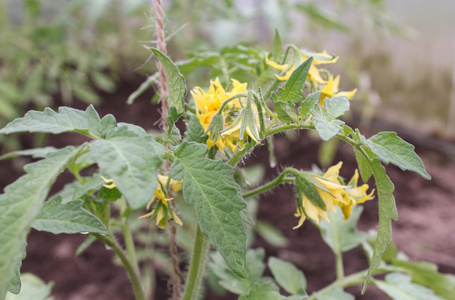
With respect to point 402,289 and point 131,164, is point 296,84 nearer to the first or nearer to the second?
point 131,164

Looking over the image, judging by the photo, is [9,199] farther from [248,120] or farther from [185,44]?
[185,44]

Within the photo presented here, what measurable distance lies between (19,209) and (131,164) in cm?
9

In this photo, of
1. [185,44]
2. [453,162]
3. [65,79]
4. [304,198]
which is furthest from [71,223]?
[453,162]

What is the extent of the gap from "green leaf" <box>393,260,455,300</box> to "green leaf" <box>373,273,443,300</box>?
0.13 ft

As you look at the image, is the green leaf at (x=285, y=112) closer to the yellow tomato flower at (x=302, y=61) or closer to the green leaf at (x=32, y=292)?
the yellow tomato flower at (x=302, y=61)

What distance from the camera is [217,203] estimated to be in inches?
16.3

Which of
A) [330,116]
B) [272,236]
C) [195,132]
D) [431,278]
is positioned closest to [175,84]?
[195,132]

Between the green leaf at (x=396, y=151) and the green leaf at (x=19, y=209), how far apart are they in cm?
28

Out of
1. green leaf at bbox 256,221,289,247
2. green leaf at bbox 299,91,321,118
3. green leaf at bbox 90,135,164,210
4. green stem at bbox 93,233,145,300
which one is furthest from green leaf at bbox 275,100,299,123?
green leaf at bbox 256,221,289,247

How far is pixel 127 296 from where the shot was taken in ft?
3.65

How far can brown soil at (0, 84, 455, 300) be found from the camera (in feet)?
3.83

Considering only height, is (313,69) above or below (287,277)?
above

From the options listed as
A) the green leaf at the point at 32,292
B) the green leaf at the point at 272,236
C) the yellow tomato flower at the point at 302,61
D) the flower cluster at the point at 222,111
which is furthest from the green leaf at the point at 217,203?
the green leaf at the point at 272,236

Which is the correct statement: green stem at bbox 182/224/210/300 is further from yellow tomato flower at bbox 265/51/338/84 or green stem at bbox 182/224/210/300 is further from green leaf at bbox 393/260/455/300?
green leaf at bbox 393/260/455/300
